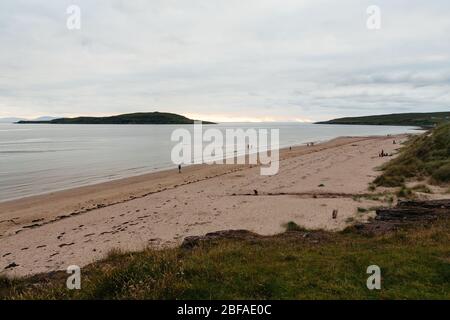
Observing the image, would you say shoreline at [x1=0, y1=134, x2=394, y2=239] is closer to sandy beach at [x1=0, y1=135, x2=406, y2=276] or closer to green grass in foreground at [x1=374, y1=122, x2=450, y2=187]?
sandy beach at [x1=0, y1=135, x2=406, y2=276]

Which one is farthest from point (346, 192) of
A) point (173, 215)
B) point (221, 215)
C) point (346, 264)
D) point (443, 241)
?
point (346, 264)

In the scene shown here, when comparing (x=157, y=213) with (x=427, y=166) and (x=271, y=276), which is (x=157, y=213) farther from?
(x=427, y=166)

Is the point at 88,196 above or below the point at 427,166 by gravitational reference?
below

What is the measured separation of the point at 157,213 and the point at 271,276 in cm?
1344

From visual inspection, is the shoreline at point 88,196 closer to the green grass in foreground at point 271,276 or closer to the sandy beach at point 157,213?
the sandy beach at point 157,213

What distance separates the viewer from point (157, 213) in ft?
63.5

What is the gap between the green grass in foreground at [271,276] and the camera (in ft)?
19.9

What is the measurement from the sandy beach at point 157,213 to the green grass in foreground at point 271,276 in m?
4.85

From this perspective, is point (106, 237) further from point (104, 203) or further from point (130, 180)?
point (130, 180)

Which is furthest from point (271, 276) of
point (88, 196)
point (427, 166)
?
point (88, 196)

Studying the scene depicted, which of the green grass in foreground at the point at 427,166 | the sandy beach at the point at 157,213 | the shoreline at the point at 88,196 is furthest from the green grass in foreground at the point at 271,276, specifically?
the green grass in foreground at the point at 427,166

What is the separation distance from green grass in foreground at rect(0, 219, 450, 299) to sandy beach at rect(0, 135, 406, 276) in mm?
4849

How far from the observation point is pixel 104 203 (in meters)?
24.4

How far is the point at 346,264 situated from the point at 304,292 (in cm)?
175
